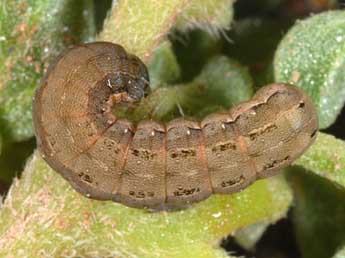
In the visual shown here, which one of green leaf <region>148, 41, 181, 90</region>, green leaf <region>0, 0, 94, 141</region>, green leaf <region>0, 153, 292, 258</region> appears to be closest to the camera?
green leaf <region>0, 153, 292, 258</region>

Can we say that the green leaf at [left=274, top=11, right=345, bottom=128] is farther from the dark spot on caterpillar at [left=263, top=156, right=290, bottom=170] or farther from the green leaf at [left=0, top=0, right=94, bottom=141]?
the green leaf at [left=0, top=0, right=94, bottom=141]

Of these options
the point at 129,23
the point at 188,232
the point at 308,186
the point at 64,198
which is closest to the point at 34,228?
Result: the point at 64,198

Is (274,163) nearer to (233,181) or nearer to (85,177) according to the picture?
(233,181)

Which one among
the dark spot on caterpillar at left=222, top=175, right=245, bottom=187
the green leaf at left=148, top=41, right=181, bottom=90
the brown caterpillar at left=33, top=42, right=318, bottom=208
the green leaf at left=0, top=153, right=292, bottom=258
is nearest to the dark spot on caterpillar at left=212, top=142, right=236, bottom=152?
the brown caterpillar at left=33, top=42, right=318, bottom=208

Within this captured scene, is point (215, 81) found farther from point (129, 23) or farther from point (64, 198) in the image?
point (64, 198)

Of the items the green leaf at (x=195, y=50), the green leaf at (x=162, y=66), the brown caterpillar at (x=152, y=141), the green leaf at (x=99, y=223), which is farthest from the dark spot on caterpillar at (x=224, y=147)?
the green leaf at (x=195, y=50)

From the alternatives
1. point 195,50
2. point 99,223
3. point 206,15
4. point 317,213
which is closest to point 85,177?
point 99,223

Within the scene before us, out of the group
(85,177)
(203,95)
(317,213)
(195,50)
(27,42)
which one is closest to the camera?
(85,177)
